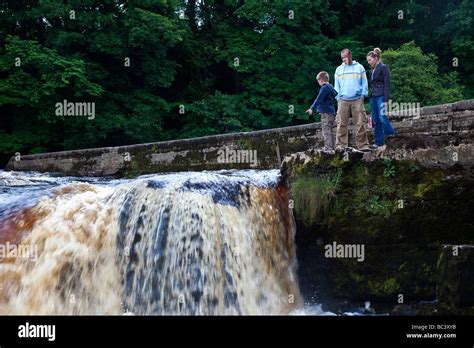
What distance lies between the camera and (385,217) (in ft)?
22.9

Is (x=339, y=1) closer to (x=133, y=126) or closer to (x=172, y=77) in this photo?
(x=172, y=77)

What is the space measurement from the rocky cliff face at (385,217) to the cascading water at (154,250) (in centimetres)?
50

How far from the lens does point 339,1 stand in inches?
888

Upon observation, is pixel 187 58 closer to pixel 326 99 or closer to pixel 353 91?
pixel 326 99

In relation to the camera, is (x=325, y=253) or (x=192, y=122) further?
(x=192, y=122)

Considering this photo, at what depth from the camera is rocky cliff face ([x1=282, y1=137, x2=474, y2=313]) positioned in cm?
672

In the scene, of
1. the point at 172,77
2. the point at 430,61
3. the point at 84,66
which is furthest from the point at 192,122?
the point at 430,61
